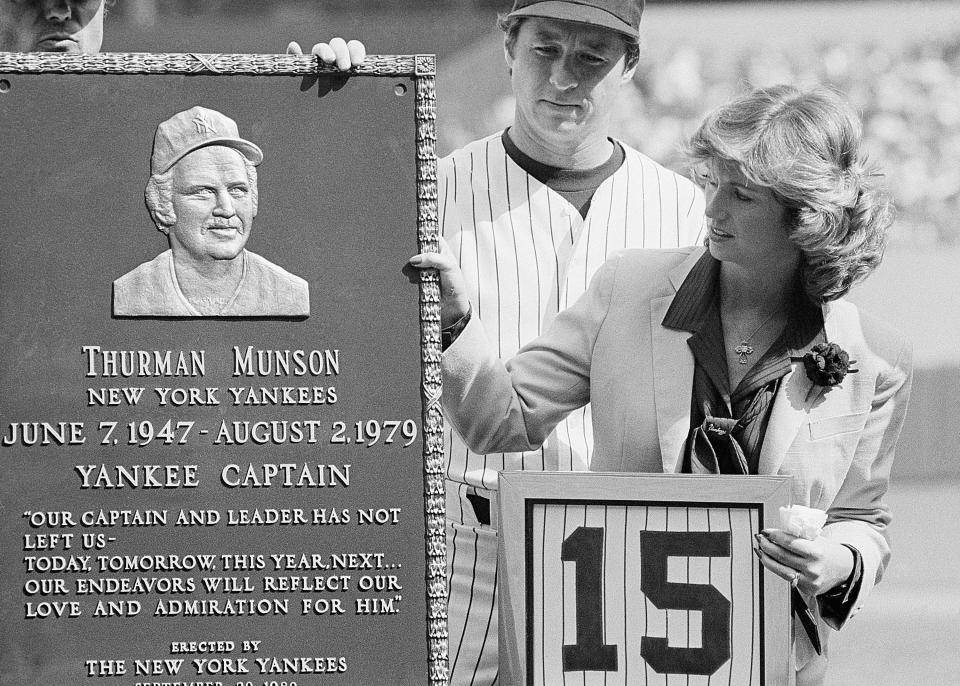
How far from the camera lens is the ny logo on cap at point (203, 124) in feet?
8.41

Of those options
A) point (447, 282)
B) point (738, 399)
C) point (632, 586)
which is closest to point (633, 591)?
point (632, 586)

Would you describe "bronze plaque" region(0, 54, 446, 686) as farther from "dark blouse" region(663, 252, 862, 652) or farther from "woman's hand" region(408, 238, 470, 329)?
"dark blouse" region(663, 252, 862, 652)

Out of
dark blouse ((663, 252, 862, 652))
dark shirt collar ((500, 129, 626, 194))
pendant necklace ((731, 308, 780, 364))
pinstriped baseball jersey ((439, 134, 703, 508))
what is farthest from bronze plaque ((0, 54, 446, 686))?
dark shirt collar ((500, 129, 626, 194))

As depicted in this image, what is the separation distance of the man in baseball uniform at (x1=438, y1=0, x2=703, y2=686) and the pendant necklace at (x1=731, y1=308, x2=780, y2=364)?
2.20ft

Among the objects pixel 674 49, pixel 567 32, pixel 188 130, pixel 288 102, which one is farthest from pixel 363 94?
pixel 674 49

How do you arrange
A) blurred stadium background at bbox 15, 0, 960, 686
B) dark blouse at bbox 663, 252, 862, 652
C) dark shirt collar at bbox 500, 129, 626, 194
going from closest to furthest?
dark blouse at bbox 663, 252, 862, 652
dark shirt collar at bbox 500, 129, 626, 194
blurred stadium background at bbox 15, 0, 960, 686

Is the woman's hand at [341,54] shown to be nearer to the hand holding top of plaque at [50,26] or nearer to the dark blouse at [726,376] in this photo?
the hand holding top of plaque at [50,26]

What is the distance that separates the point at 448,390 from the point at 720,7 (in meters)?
5.42

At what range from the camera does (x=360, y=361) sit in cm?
261

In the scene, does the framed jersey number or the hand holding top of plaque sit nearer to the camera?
the framed jersey number

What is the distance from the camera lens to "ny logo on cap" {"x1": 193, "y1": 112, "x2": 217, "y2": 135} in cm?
256

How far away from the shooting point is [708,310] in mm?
2779

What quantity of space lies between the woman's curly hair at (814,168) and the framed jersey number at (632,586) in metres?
0.53

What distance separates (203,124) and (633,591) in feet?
4.19
